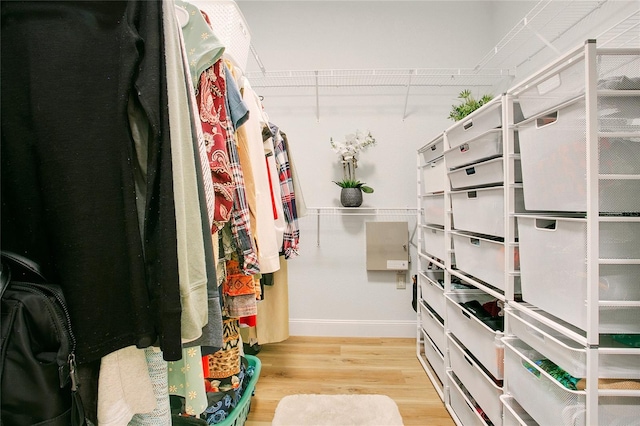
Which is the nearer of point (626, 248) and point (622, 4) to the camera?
point (626, 248)

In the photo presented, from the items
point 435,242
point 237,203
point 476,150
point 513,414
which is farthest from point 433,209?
point 237,203

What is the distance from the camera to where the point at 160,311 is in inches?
21.5

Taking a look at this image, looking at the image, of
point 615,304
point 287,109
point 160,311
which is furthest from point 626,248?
point 287,109

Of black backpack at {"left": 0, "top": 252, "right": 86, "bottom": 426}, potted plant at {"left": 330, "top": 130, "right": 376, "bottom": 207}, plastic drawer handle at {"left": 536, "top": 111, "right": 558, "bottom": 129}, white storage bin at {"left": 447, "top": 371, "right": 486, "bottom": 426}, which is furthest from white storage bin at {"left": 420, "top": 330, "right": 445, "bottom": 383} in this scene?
black backpack at {"left": 0, "top": 252, "right": 86, "bottom": 426}

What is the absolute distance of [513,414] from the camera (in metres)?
1.00

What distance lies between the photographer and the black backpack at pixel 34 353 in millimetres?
456

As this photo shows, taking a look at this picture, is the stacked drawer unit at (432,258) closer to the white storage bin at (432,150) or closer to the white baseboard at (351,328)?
the white storage bin at (432,150)

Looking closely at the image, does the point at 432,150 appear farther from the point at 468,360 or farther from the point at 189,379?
the point at 189,379

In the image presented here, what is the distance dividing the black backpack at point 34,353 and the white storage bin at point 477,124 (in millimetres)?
1354

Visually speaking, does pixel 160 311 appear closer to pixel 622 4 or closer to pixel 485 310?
pixel 485 310

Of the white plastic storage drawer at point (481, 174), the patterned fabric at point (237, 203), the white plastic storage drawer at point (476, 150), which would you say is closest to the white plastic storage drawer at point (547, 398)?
the white plastic storage drawer at point (481, 174)

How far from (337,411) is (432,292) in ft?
2.77

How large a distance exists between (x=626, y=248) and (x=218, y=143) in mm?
1118

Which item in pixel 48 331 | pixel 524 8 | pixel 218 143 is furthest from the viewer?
pixel 524 8
